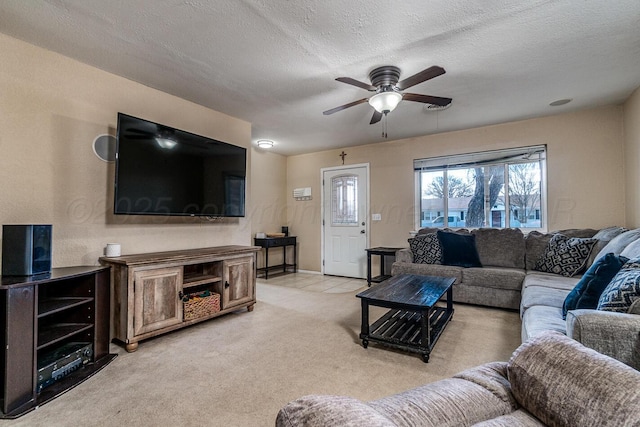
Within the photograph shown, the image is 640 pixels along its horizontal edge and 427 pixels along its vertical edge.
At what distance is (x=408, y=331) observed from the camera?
8.62 feet

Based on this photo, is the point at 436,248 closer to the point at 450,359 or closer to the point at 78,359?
the point at 450,359

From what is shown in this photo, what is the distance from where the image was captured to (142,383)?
6.48 feet

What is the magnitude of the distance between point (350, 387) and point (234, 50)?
2.59m

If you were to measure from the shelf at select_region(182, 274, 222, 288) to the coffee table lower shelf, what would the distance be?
1580 mm

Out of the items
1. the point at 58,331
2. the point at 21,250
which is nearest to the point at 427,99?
the point at 21,250

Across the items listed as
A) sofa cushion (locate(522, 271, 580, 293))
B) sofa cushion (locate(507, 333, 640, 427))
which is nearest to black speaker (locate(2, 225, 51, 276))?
sofa cushion (locate(507, 333, 640, 427))

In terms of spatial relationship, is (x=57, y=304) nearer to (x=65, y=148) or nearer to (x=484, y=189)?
(x=65, y=148)

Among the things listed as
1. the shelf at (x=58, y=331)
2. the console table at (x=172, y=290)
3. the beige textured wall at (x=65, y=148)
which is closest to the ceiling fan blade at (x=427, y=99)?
the console table at (x=172, y=290)

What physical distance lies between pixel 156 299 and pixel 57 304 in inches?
26.1

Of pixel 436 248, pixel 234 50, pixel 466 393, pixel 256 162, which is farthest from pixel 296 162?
pixel 466 393

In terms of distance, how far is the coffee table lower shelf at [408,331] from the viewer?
228cm

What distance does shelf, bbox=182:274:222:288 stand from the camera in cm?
287

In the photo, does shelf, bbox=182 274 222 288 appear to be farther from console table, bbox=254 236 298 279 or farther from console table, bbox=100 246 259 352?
console table, bbox=254 236 298 279

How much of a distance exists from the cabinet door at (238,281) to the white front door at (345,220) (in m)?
2.42
